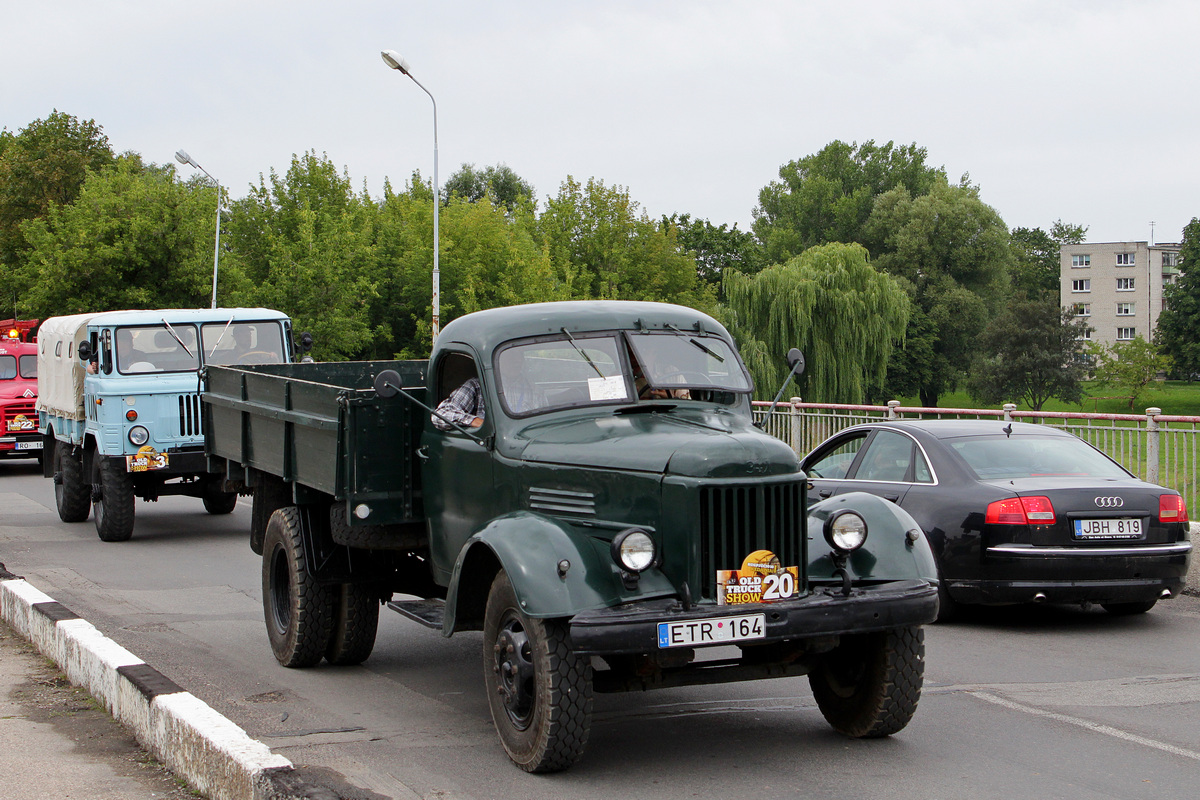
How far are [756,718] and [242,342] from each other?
10315mm

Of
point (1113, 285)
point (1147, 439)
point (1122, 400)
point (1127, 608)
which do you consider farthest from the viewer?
point (1113, 285)

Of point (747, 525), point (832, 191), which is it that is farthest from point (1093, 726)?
point (832, 191)

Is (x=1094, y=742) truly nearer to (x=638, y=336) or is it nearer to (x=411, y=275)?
(x=638, y=336)

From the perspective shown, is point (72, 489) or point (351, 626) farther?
point (72, 489)

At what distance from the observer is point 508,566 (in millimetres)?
5426

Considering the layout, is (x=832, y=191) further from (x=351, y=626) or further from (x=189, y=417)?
(x=351, y=626)

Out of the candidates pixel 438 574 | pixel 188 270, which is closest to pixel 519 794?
pixel 438 574

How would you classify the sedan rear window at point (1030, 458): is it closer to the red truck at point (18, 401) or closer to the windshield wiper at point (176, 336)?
the windshield wiper at point (176, 336)

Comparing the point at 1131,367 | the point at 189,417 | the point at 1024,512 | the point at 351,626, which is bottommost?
the point at 351,626

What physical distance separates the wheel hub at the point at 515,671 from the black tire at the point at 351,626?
2.30 meters

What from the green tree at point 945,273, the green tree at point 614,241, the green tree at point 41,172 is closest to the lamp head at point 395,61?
the green tree at point 41,172

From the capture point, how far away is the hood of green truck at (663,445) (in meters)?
5.36

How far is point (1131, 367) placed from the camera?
246ft

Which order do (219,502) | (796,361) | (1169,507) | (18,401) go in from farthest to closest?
(18,401) → (219,502) → (1169,507) → (796,361)
